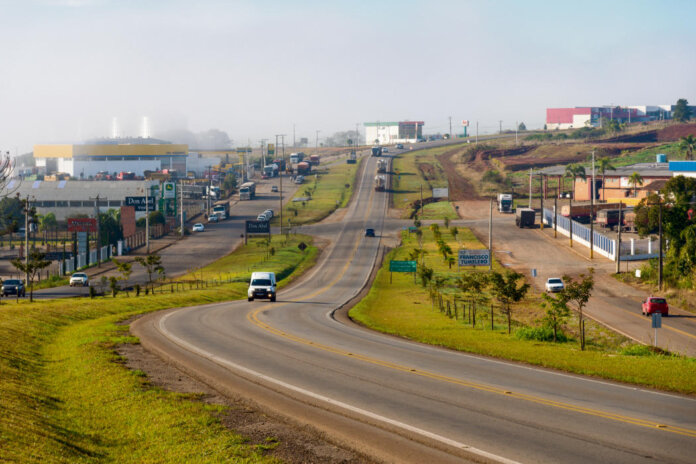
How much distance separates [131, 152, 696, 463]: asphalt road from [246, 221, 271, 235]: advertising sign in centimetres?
8152

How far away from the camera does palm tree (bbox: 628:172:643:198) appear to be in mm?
141875

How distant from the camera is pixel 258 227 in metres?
121

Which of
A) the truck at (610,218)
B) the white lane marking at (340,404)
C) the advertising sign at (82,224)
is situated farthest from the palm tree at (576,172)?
the white lane marking at (340,404)

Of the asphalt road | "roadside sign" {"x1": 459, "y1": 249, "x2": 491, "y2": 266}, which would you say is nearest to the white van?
the asphalt road

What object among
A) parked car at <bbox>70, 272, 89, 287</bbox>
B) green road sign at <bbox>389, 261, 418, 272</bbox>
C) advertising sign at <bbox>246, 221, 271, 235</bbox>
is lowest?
parked car at <bbox>70, 272, 89, 287</bbox>

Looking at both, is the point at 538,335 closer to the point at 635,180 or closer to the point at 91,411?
the point at 91,411

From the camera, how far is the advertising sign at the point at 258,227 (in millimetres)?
120875

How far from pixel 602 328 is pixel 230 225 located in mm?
99430

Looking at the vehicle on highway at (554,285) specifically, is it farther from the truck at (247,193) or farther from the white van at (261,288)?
the truck at (247,193)

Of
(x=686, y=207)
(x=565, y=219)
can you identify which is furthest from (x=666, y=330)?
(x=565, y=219)

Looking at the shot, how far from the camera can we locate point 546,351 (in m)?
31.7

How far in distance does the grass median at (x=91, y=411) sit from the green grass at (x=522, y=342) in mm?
13763

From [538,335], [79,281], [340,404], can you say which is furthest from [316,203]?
[340,404]

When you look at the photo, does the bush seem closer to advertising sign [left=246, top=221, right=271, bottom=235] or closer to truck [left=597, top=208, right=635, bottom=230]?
advertising sign [left=246, top=221, right=271, bottom=235]
